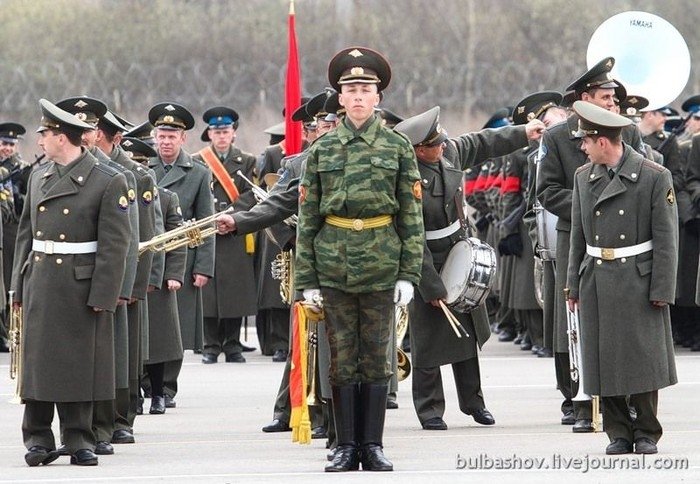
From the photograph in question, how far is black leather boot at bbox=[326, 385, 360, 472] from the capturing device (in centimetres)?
1022

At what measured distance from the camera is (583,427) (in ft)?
39.7

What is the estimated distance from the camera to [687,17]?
125 ft

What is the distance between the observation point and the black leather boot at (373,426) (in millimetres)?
10211

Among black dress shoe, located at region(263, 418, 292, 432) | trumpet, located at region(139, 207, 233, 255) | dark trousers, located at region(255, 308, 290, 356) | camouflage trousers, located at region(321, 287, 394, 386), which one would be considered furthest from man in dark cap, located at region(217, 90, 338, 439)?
dark trousers, located at region(255, 308, 290, 356)


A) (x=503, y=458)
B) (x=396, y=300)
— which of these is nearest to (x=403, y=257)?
(x=396, y=300)

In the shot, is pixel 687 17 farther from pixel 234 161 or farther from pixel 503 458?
pixel 503 458

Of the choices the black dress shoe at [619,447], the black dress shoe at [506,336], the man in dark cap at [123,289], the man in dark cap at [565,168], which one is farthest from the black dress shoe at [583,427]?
the black dress shoe at [506,336]

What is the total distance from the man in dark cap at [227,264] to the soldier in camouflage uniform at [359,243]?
24.7 feet

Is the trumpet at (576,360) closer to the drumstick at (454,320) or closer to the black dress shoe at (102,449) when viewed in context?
the drumstick at (454,320)

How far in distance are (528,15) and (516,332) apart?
1794cm

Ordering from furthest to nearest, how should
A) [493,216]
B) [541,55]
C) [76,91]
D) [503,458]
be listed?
[541,55] → [76,91] → [493,216] → [503,458]

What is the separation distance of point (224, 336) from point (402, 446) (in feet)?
22.7

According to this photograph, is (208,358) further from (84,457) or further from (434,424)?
(84,457)

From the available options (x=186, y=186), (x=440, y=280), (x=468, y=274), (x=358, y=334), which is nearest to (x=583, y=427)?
(x=468, y=274)
